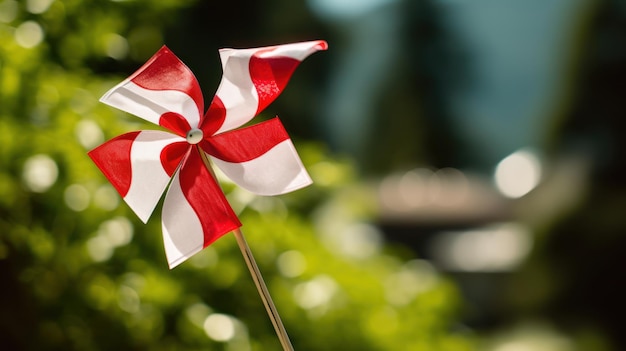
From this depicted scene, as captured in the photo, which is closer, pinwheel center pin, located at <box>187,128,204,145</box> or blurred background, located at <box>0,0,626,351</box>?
pinwheel center pin, located at <box>187,128,204,145</box>

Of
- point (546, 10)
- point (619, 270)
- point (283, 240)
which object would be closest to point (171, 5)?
point (283, 240)

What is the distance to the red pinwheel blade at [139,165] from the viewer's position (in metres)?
0.40

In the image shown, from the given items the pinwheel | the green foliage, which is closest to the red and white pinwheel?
the pinwheel

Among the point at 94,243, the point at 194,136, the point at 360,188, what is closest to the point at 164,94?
the point at 194,136

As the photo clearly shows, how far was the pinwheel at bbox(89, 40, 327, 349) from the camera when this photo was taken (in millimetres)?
404

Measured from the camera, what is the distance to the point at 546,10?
242 centimetres

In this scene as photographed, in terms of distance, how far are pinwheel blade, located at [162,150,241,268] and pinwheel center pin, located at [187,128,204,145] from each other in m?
0.01

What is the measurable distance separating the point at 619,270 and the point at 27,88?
53.7 inches

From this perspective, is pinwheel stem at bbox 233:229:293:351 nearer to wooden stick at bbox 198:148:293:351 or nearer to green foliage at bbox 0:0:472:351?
wooden stick at bbox 198:148:293:351

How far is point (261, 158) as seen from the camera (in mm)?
424

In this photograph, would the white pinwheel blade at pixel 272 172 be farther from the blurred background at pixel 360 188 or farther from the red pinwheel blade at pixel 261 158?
the blurred background at pixel 360 188

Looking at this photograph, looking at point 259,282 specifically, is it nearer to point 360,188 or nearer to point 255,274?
point 255,274

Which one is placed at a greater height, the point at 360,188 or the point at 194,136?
the point at 360,188

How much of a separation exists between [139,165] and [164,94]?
41 mm
